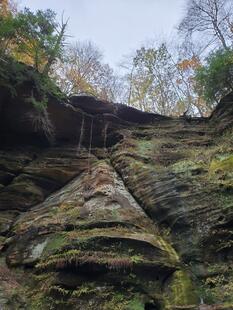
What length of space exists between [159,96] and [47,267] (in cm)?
2205

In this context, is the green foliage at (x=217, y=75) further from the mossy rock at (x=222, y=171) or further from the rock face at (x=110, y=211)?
the mossy rock at (x=222, y=171)

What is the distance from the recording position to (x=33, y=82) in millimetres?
13469

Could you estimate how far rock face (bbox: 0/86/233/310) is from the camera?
7.65 m

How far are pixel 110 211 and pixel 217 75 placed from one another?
31.0ft

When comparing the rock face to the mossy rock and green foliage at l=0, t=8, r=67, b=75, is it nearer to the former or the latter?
the mossy rock

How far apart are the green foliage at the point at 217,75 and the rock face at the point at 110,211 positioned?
1126mm

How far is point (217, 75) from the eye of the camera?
16.1 meters

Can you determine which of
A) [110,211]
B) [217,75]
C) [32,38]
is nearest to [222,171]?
[110,211]

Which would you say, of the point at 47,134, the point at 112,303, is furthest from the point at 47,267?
the point at 47,134

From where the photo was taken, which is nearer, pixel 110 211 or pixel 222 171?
pixel 110 211

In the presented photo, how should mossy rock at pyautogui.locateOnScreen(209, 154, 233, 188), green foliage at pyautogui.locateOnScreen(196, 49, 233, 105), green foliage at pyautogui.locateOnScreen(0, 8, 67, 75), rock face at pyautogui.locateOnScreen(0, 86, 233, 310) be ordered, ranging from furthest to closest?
green foliage at pyautogui.locateOnScreen(196, 49, 233, 105)
green foliage at pyautogui.locateOnScreen(0, 8, 67, 75)
mossy rock at pyautogui.locateOnScreen(209, 154, 233, 188)
rock face at pyautogui.locateOnScreen(0, 86, 233, 310)

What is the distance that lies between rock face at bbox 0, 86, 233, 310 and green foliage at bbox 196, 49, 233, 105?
1.13 m

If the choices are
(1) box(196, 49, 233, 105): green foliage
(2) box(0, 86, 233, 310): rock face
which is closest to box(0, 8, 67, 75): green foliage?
(2) box(0, 86, 233, 310): rock face

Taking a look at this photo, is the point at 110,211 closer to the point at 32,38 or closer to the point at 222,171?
the point at 222,171
